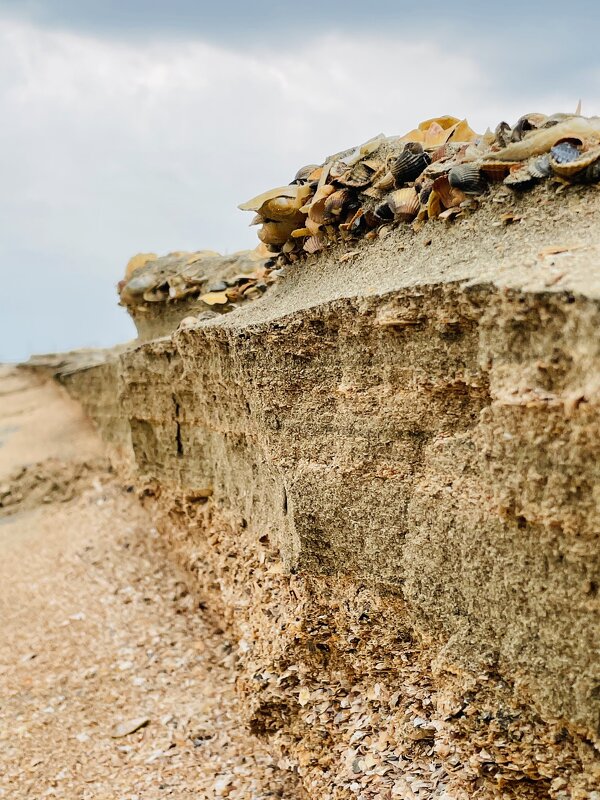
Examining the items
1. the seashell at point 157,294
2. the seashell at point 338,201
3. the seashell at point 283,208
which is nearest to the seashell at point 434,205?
the seashell at point 338,201

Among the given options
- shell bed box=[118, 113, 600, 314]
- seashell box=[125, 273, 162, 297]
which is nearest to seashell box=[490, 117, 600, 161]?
shell bed box=[118, 113, 600, 314]

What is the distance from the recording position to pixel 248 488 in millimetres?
3725

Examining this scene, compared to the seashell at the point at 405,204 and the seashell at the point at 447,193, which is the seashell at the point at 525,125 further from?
the seashell at the point at 405,204

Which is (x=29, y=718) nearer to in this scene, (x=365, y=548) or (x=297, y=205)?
(x=365, y=548)

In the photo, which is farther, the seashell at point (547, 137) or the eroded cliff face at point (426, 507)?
the seashell at point (547, 137)

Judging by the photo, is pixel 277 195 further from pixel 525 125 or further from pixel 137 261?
pixel 137 261

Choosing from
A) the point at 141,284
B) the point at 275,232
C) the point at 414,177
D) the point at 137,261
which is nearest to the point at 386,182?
the point at 414,177

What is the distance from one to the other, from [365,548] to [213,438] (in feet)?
5.40

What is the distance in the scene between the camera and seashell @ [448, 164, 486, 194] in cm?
251

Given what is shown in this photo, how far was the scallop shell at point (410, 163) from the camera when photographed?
2.85m

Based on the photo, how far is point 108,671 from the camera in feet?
14.4

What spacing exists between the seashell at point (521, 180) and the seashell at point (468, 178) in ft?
0.35

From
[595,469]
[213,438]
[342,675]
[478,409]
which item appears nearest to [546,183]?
[478,409]

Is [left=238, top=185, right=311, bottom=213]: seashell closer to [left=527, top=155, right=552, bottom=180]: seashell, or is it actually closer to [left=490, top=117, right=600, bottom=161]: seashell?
[left=490, top=117, right=600, bottom=161]: seashell
